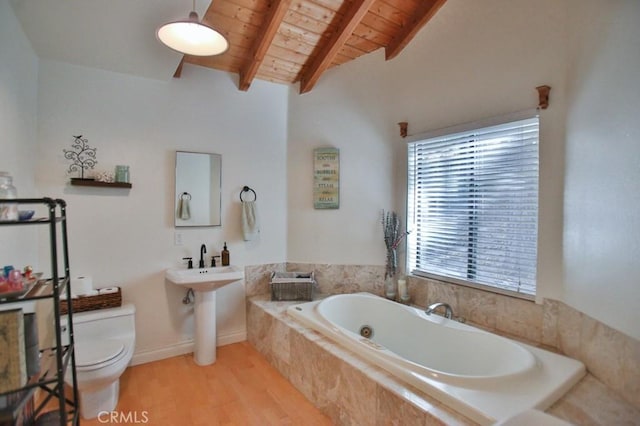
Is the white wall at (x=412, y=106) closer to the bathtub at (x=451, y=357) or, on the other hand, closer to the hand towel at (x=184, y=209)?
the bathtub at (x=451, y=357)

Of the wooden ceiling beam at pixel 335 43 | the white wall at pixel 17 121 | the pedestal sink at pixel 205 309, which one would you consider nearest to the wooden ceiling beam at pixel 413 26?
the wooden ceiling beam at pixel 335 43

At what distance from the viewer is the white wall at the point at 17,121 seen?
1780 millimetres

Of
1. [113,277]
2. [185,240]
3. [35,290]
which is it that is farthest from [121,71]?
[35,290]

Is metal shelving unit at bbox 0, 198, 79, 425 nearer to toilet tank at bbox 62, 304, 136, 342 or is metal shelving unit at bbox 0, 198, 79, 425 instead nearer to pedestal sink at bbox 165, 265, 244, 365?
toilet tank at bbox 62, 304, 136, 342

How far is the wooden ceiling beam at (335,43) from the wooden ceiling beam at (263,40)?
53 cm

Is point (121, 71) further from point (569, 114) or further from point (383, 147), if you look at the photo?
point (569, 114)

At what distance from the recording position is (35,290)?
1242 mm

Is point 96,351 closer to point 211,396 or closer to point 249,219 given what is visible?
point 211,396

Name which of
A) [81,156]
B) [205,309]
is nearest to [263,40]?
[81,156]

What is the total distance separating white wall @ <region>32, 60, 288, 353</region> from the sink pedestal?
273 mm

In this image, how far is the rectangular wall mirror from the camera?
9.77ft

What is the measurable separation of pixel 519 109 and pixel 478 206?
75 centimetres

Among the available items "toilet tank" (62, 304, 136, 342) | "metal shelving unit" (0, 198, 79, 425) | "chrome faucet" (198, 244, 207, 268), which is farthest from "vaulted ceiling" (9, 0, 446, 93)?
"toilet tank" (62, 304, 136, 342)

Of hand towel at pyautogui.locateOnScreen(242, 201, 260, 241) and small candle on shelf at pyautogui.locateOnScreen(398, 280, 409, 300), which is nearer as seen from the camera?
small candle on shelf at pyautogui.locateOnScreen(398, 280, 409, 300)
